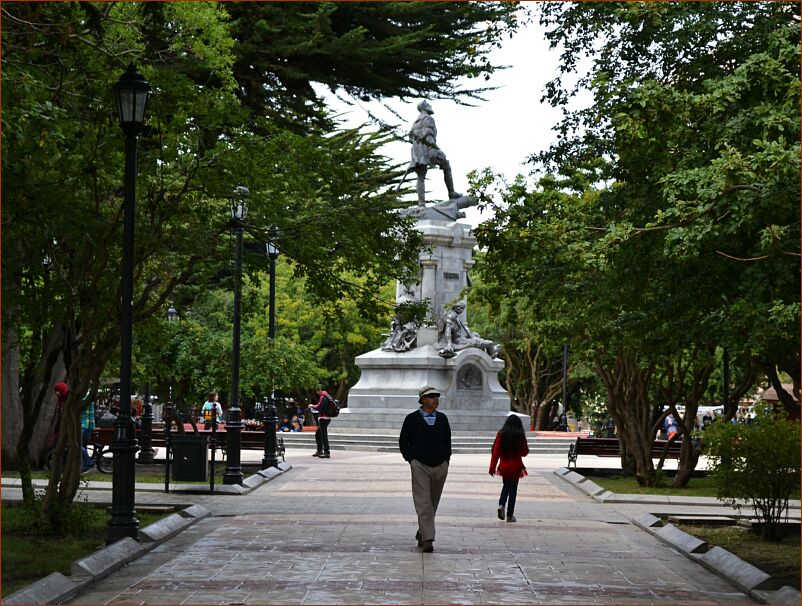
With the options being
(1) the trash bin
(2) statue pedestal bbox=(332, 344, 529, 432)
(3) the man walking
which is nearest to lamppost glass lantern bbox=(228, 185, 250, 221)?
(3) the man walking

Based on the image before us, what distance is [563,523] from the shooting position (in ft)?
63.6

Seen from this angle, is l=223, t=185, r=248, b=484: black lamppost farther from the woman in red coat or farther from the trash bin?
the woman in red coat

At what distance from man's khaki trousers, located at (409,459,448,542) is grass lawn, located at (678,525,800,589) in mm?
3482

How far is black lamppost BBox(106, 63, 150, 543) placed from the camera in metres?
15.1

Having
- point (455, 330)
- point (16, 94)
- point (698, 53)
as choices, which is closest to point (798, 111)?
point (698, 53)

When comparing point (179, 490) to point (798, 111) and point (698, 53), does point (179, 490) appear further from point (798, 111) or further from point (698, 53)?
point (798, 111)

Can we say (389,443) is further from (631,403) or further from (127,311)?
(127,311)

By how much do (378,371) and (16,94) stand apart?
119ft

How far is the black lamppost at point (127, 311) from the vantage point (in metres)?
15.1

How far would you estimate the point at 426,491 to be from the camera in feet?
49.7

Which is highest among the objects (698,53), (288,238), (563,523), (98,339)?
(698,53)

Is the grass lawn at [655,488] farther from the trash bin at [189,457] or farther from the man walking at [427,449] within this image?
the man walking at [427,449]

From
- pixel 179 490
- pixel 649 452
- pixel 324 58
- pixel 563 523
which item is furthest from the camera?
pixel 649 452

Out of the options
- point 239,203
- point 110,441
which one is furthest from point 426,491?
point 110,441
